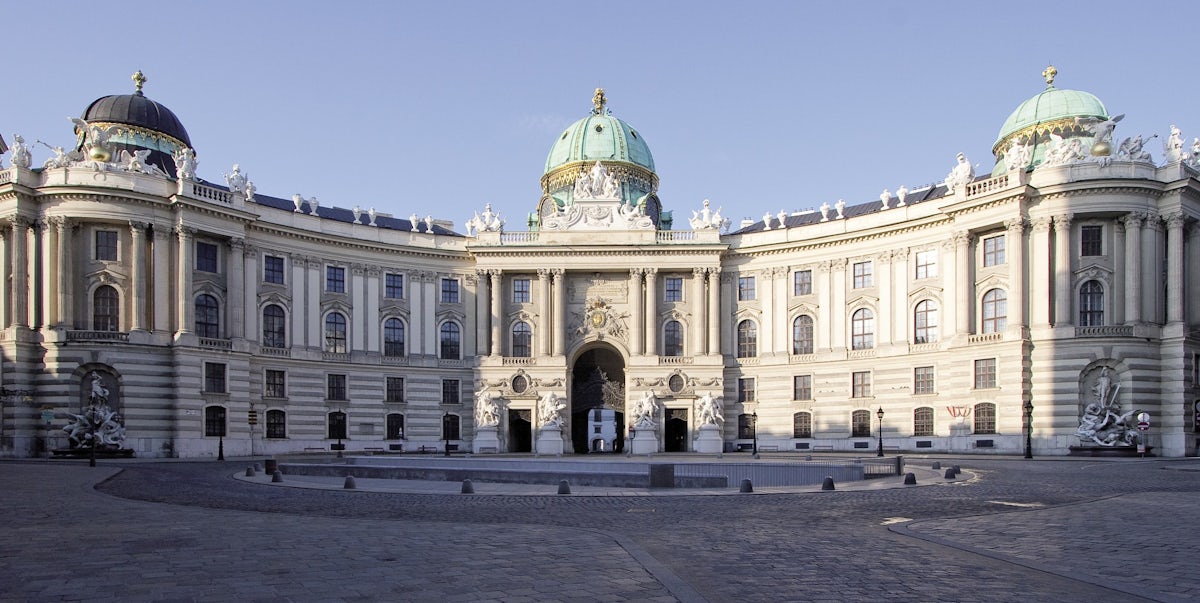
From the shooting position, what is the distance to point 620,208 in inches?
2726

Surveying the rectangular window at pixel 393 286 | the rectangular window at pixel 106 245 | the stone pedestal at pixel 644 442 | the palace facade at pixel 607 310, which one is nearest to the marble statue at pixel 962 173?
the palace facade at pixel 607 310

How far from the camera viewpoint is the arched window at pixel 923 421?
196 ft

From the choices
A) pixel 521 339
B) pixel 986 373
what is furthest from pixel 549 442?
pixel 986 373

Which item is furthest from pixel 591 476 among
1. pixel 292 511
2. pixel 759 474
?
pixel 292 511

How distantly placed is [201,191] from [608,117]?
3563 centimetres

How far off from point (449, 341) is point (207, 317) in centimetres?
1799

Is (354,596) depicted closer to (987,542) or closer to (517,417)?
(987,542)

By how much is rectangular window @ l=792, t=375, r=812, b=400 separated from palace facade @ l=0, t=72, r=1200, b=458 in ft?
0.54

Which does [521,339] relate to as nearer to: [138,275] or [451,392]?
[451,392]

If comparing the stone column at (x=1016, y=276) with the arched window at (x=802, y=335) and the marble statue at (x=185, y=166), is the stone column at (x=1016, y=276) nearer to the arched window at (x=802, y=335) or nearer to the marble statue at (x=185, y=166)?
the arched window at (x=802, y=335)

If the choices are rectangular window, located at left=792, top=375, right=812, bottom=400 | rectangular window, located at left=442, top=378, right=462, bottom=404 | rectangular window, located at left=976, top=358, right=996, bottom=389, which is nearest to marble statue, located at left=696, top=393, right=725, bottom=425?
rectangular window, located at left=792, top=375, right=812, bottom=400

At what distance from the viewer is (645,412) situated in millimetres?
64938

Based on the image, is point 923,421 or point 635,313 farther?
point 635,313

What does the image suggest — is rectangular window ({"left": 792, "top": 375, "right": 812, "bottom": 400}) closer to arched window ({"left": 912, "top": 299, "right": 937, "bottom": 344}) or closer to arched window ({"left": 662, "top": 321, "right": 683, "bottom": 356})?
arched window ({"left": 912, "top": 299, "right": 937, "bottom": 344})
